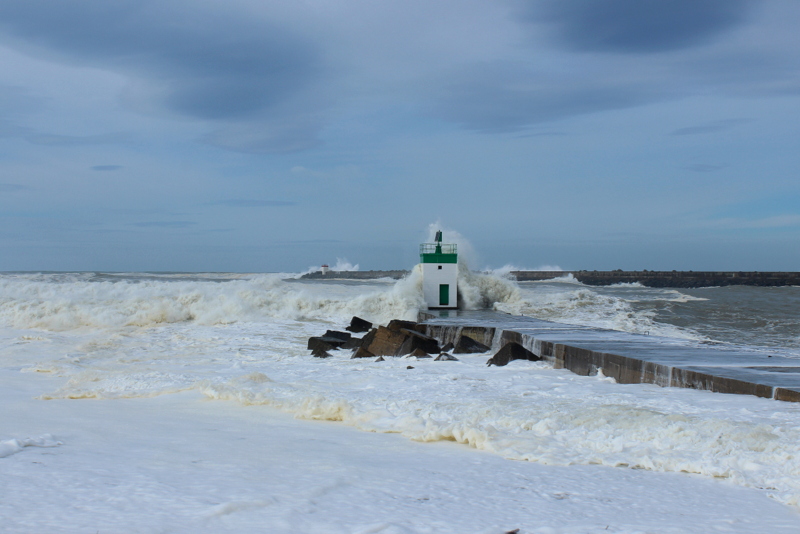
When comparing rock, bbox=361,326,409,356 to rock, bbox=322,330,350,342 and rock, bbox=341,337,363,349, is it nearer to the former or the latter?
rock, bbox=341,337,363,349

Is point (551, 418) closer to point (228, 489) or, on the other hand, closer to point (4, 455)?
point (228, 489)

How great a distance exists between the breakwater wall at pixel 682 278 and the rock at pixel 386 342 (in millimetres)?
42994

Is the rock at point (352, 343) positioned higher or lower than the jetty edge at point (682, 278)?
lower

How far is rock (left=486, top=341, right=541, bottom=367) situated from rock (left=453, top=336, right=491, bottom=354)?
2001 mm

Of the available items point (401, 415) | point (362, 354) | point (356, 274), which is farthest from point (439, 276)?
point (356, 274)

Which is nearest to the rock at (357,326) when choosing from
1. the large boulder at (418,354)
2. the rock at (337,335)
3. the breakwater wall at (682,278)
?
the rock at (337,335)

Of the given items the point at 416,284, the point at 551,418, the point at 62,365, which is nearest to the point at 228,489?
the point at 551,418

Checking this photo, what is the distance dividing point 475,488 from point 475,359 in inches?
278

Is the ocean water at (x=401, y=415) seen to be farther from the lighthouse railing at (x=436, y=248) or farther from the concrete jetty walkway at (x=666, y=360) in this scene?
the lighthouse railing at (x=436, y=248)

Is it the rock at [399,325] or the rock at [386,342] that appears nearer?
the rock at [386,342]

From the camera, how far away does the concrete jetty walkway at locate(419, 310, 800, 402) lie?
597 centimetres

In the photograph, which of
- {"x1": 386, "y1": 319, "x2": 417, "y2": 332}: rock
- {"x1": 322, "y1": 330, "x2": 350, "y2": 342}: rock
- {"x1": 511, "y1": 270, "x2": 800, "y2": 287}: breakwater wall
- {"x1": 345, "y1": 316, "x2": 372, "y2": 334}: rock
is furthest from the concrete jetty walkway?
{"x1": 511, "y1": 270, "x2": 800, "y2": 287}: breakwater wall

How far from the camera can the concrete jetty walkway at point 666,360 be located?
5969mm

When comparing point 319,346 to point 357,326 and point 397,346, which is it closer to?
point 397,346
